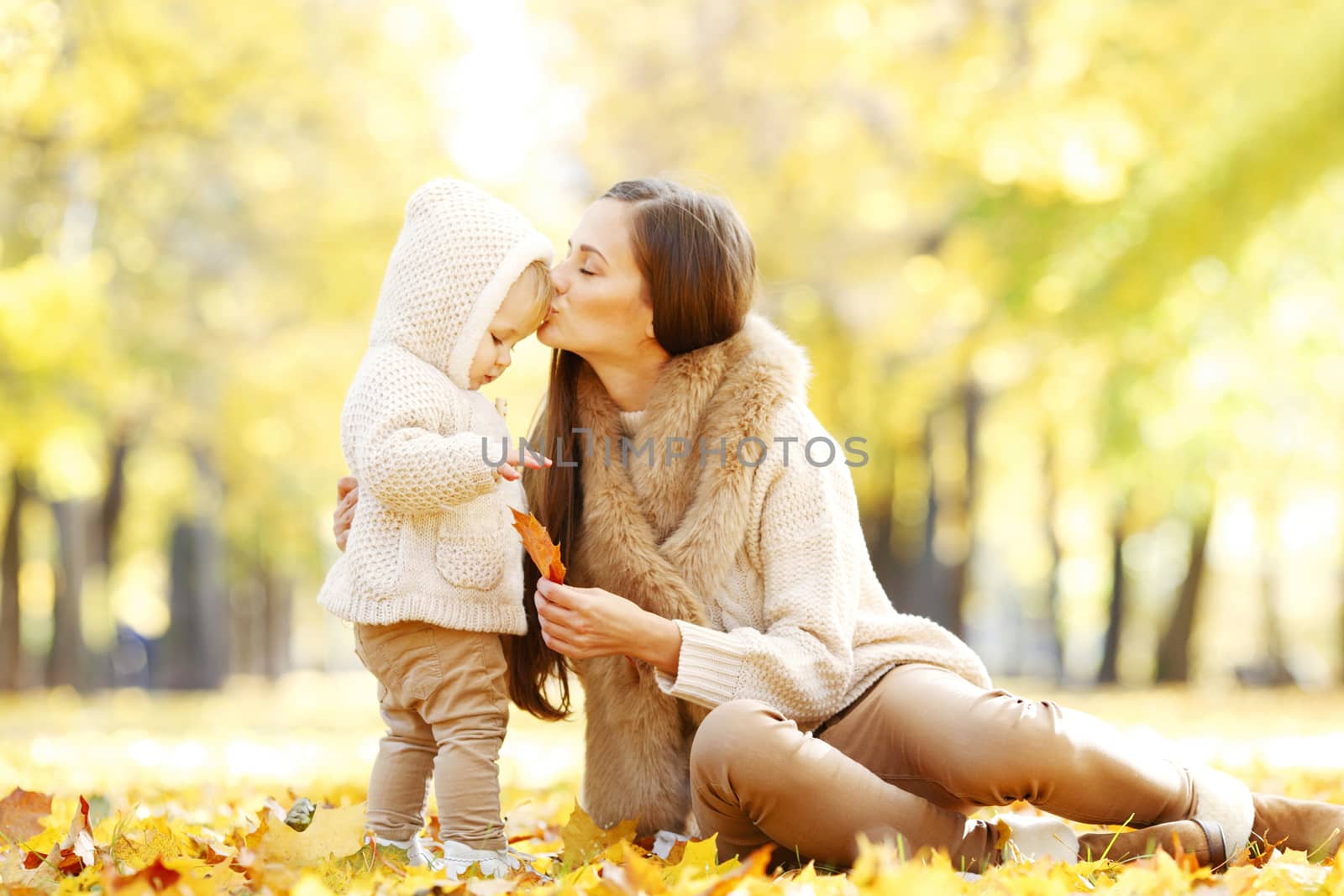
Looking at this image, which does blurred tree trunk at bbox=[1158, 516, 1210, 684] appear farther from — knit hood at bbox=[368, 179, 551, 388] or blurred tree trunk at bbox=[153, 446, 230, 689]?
knit hood at bbox=[368, 179, 551, 388]

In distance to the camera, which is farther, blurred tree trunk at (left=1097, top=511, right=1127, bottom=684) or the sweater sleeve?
blurred tree trunk at (left=1097, top=511, right=1127, bottom=684)

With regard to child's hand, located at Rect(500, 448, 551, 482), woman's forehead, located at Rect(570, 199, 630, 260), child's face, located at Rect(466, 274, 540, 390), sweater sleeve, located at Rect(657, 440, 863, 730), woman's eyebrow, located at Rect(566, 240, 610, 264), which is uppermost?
woman's forehead, located at Rect(570, 199, 630, 260)

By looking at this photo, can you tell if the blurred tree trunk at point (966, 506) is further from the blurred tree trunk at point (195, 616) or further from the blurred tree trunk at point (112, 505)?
the blurred tree trunk at point (112, 505)

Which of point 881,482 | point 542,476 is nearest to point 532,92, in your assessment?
point 881,482

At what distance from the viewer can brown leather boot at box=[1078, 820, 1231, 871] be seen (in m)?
2.61

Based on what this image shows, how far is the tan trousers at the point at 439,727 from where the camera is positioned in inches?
113

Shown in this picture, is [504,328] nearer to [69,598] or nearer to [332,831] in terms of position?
[332,831]

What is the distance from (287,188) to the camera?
37.1 feet

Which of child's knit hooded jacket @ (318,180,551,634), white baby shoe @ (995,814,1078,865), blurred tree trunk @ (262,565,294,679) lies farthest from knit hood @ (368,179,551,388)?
blurred tree trunk @ (262,565,294,679)

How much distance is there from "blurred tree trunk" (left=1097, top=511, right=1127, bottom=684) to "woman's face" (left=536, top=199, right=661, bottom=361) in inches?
612

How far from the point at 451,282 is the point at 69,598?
41.3 ft

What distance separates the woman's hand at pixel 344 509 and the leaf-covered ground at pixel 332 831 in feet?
2.32

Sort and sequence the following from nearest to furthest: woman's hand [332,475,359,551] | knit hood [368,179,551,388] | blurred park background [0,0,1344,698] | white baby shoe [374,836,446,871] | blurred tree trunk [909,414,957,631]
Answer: white baby shoe [374,836,446,871], knit hood [368,179,551,388], woman's hand [332,475,359,551], blurred park background [0,0,1344,698], blurred tree trunk [909,414,957,631]

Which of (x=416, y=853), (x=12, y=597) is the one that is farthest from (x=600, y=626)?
(x=12, y=597)
